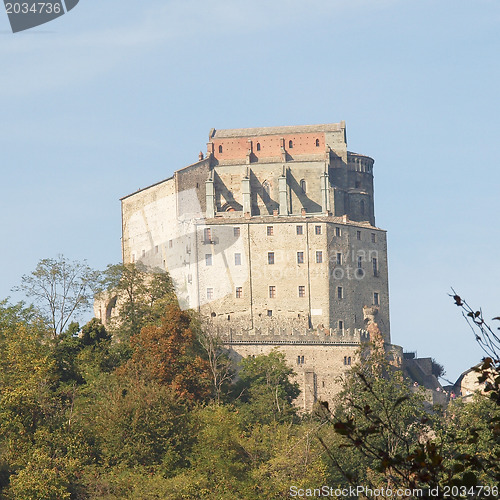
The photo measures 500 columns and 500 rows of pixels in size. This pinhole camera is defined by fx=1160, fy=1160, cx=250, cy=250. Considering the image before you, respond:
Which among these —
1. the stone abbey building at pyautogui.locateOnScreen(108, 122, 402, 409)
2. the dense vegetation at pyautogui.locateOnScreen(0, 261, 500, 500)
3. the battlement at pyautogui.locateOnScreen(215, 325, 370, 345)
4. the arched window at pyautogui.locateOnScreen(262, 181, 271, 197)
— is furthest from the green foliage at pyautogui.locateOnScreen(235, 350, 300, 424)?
the arched window at pyautogui.locateOnScreen(262, 181, 271, 197)

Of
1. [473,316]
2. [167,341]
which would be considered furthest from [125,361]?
[473,316]

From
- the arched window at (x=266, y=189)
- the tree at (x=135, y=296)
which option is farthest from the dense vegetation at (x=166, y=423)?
the arched window at (x=266, y=189)

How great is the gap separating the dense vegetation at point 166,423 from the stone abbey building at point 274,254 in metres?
7.33

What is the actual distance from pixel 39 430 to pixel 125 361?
1343 cm

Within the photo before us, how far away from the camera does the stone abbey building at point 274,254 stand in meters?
77.3

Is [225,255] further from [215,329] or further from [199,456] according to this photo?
[199,456]

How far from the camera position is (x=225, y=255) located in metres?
→ 82.6

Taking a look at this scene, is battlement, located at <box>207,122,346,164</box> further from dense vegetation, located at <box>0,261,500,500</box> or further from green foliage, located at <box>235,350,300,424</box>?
dense vegetation, located at <box>0,261,500,500</box>

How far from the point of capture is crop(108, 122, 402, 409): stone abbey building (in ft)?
254

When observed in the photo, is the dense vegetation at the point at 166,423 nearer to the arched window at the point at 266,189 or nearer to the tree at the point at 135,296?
the tree at the point at 135,296

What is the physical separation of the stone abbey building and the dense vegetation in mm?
7333

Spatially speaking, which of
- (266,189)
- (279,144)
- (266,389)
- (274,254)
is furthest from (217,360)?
(279,144)

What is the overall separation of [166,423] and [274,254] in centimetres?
2944

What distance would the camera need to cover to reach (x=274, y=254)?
270ft
